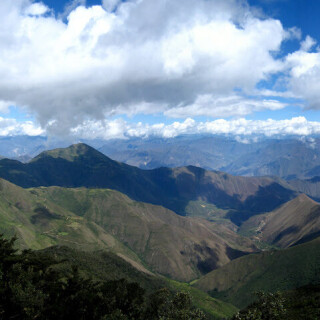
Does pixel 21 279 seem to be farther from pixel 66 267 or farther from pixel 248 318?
pixel 66 267

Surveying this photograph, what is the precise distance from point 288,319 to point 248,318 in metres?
32.9

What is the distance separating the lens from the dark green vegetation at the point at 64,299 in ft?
184

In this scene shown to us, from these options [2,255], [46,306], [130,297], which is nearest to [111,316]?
[46,306]

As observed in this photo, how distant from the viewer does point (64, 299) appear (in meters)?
60.3

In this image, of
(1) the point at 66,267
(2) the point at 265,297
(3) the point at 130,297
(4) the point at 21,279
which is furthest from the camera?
(1) the point at 66,267

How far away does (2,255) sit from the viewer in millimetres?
66438

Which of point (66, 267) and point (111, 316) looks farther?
point (66, 267)

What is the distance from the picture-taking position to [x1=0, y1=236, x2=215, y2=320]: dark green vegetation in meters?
56.1

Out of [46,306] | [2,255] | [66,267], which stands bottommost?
[66,267]

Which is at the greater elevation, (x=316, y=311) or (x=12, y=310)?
(x=12, y=310)

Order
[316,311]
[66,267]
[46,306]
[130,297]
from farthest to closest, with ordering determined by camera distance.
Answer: [66,267] → [316,311] → [130,297] → [46,306]

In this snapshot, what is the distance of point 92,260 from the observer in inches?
7869

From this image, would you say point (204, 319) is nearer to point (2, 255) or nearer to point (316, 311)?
point (316, 311)

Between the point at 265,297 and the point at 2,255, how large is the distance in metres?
62.6
